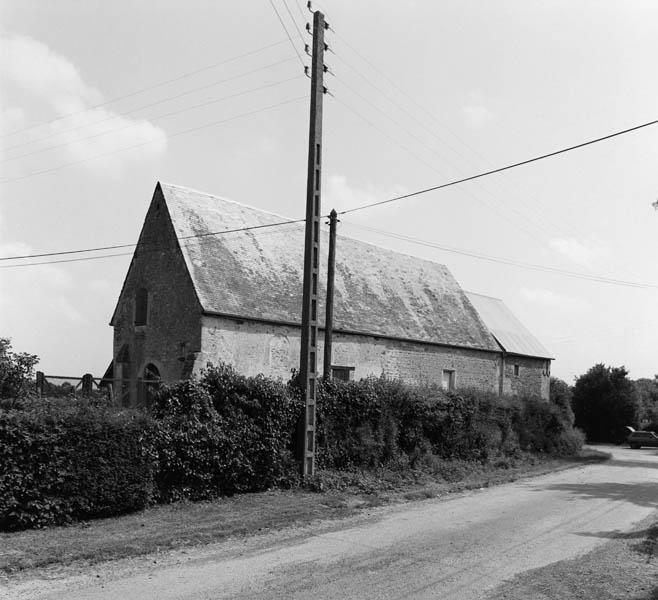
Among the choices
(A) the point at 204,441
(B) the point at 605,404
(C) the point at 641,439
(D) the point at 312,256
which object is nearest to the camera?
(A) the point at 204,441

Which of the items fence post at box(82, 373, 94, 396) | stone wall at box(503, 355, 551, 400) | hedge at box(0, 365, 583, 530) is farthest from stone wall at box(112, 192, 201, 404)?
stone wall at box(503, 355, 551, 400)

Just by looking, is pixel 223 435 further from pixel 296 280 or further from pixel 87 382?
pixel 296 280

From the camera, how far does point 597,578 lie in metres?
7.60

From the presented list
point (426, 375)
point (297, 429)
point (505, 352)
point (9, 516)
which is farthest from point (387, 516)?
point (505, 352)

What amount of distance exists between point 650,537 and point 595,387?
4772 centimetres

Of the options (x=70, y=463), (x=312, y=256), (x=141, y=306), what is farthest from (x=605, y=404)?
(x=70, y=463)

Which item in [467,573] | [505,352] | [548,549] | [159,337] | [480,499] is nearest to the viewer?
[467,573]

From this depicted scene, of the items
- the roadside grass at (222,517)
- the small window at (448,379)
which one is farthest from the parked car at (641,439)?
the roadside grass at (222,517)

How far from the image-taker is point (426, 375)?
1169 inches

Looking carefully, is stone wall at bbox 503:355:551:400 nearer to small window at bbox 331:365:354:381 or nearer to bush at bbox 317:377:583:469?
bush at bbox 317:377:583:469

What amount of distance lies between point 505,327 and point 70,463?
3293 centimetres

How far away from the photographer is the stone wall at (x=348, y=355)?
71.3 ft

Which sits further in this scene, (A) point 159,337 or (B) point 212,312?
(A) point 159,337

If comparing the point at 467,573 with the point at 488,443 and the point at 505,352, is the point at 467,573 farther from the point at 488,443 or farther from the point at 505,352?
the point at 505,352
